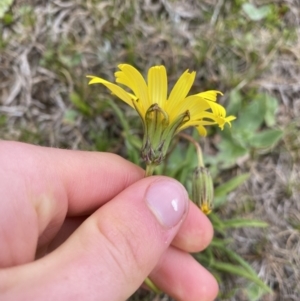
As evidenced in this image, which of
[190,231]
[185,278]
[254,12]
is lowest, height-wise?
[185,278]

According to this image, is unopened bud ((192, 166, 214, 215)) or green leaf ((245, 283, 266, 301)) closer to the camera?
unopened bud ((192, 166, 214, 215))

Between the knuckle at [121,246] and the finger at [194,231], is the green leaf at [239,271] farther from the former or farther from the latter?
the knuckle at [121,246]

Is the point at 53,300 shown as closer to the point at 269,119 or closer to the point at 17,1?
the point at 269,119

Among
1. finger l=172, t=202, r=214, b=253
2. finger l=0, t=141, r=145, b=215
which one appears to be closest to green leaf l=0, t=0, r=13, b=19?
finger l=0, t=141, r=145, b=215

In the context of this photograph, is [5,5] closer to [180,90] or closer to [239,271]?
[180,90]

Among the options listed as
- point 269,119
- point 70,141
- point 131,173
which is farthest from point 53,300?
point 269,119

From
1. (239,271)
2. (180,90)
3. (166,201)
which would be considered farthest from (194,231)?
(180,90)

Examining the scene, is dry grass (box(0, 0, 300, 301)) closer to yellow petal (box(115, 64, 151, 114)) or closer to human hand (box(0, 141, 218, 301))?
human hand (box(0, 141, 218, 301))
